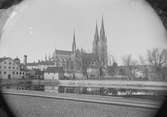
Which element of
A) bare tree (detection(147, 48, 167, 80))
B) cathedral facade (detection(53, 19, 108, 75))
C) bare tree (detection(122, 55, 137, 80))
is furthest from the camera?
cathedral facade (detection(53, 19, 108, 75))

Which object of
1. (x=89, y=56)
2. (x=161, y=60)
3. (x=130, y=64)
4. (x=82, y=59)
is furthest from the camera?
(x=82, y=59)

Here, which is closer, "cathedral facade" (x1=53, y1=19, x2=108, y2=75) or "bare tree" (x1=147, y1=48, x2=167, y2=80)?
"bare tree" (x1=147, y1=48, x2=167, y2=80)

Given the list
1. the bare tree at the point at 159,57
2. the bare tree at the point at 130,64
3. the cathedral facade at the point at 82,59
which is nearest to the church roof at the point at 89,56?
the cathedral facade at the point at 82,59

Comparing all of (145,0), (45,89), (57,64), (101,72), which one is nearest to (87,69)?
(101,72)

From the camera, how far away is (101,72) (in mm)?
2537

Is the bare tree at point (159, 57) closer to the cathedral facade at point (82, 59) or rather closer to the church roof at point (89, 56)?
the cathedral facade at point (82, 59)

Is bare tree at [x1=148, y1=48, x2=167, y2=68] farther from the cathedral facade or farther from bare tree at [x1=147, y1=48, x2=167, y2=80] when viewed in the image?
the cathedral facade

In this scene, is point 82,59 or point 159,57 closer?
point 159,57

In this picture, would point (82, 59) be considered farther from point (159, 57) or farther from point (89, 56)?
point (159, 57)

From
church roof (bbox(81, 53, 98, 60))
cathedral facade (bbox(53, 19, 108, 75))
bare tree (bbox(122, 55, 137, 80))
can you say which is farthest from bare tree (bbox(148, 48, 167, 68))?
church roof (bbox(81, 53, 98, 60))

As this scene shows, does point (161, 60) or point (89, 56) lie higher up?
point (89, 56)

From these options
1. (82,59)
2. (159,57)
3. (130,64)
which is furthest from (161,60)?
(82,59)

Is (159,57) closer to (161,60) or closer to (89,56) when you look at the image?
(161,60)

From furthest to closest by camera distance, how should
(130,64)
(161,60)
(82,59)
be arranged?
(82,59) < (130,64) < (161,60)
